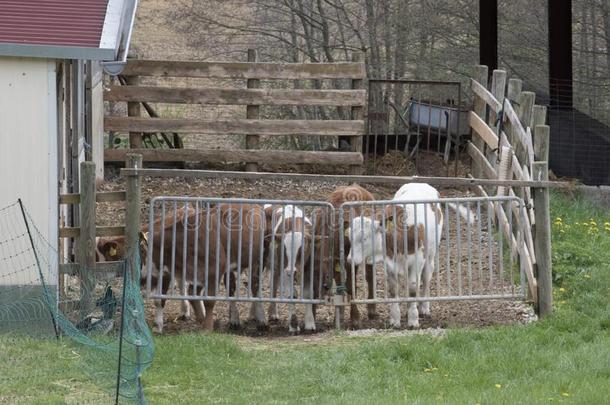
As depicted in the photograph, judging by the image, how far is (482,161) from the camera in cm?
1705

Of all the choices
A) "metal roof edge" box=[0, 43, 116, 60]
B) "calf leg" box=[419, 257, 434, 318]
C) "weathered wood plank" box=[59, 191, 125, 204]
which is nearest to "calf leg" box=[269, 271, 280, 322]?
"calf leg" box=[419, 257, 434, 318]

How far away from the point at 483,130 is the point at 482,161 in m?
Result: 0.48

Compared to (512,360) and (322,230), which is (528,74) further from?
(512,360)

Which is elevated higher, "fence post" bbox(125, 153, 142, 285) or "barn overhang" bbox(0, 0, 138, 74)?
"barn overhang" bbox(0, 0, 138, 74)

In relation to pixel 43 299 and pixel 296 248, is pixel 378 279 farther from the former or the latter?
pixel 43 299

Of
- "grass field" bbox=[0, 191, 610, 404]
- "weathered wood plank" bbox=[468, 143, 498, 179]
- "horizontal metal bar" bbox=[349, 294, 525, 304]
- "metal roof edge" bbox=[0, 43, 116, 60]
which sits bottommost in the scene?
"grass field" bbox=[0, 191, 610, 404]

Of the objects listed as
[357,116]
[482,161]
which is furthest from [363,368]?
[357,116]

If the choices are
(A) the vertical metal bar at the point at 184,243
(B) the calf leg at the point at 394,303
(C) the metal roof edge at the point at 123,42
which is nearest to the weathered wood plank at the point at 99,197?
(A) the vertical metal bar at the point at 184,243

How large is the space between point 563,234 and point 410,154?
4.84 m

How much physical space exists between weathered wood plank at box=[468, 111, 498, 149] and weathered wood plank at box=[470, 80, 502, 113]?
284mm

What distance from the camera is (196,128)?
18.4 metres

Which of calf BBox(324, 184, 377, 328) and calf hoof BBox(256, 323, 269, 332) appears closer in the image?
calf BBox(324, 184, 377, 328)

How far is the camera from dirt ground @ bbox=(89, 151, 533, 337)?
39.3 ft

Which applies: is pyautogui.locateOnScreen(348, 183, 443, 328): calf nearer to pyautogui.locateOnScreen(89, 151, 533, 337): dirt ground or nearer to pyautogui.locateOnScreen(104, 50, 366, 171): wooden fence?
pyautogui.locateOnScreen(89, 151, 533, 337): dirt ground
